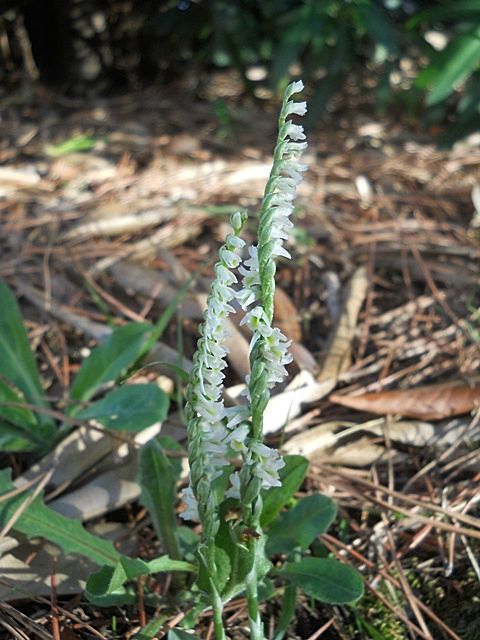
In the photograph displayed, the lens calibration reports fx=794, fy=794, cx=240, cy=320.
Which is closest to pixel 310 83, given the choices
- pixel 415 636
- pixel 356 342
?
pixel 356 342

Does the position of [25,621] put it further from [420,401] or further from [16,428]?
[420,401]

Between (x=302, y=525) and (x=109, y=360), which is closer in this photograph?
(x=302, y=525)

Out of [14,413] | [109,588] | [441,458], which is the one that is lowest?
[441,458]

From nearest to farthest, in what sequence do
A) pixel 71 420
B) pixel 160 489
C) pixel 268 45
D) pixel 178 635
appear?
pixel 178 635
pixel 160 489
pixel 71 420
pixel 268 45

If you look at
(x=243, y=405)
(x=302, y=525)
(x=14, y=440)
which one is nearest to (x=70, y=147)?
(x=14, y=440)

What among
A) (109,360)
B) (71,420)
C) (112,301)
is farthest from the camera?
(112,301)

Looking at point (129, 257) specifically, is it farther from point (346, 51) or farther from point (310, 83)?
point (310, 83)

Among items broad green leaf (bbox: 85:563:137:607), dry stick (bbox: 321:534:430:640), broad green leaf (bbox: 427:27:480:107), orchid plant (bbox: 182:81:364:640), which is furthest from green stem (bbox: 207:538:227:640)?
broad green leaf (bbox: 427:27:480:107)
